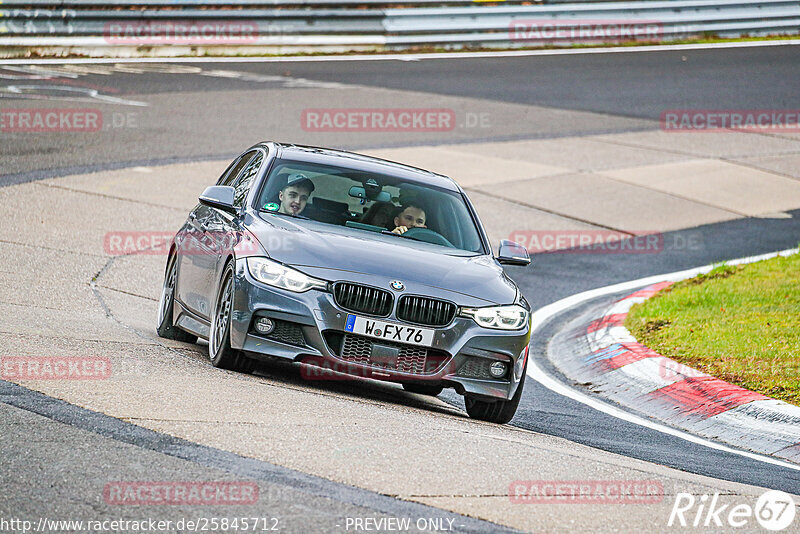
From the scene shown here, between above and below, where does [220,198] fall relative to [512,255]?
above

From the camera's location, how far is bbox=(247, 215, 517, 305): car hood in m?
7.63

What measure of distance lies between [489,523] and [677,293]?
26.2 ft

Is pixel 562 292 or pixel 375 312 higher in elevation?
pixel 375 312

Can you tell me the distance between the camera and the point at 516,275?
14.3 meters

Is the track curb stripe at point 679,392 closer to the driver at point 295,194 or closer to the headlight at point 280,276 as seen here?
the driver at point 295,194

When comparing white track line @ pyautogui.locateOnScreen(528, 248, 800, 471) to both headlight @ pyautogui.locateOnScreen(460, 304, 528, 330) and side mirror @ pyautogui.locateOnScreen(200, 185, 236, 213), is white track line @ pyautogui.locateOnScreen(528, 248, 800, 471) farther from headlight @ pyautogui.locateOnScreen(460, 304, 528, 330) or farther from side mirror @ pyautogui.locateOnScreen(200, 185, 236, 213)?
side mirror @ pyautogui.locateOnScreen(200, 185, 236, 213)

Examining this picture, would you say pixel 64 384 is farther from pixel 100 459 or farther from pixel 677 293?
pixel 677 293

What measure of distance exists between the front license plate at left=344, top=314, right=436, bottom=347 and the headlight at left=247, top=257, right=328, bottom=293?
0.90 feet

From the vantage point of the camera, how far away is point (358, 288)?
7.55 m

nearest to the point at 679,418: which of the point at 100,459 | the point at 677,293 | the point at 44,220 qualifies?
the point at 677,293

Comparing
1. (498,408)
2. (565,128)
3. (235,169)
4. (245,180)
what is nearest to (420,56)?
(565,128)

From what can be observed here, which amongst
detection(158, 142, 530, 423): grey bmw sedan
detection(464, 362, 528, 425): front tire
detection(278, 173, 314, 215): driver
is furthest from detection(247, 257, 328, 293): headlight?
detection(464, 362, 528, 425): front tire

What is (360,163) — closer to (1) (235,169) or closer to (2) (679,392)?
(1) (235,169)

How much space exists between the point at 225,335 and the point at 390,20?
22.5 metres
